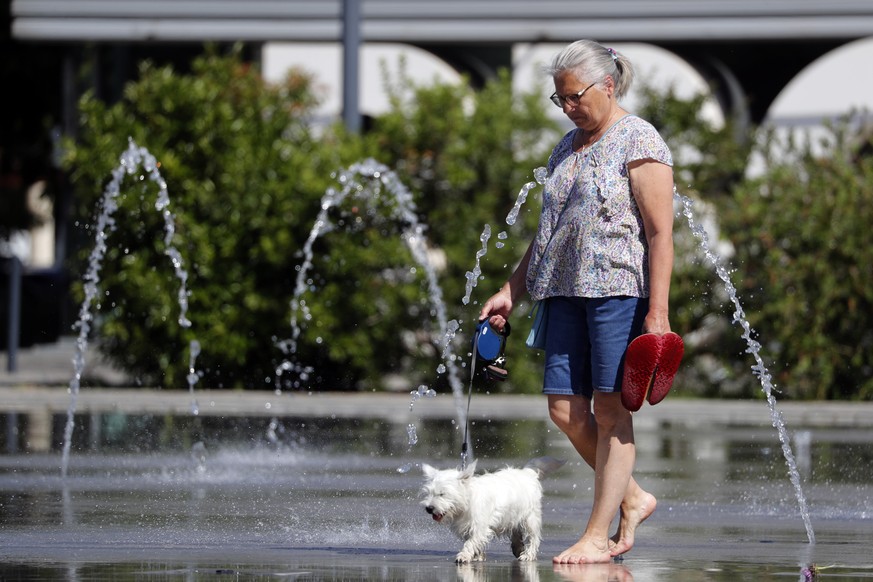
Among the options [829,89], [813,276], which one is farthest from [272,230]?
[829,89]

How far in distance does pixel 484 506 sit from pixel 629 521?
620 millimetres

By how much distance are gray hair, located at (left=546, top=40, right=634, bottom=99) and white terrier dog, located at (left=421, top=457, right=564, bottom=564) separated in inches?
52.8

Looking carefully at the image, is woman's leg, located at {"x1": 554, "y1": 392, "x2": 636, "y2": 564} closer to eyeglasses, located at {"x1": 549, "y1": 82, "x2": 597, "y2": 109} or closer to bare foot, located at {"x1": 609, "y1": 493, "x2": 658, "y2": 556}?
bare foot, located at {"x1": 609, "y1": 493, "x2": 658, "y2": 556}

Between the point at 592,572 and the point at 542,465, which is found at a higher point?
the point at 542,465

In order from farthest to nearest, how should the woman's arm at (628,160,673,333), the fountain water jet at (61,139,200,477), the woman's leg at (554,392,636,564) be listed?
the fountain water jet at (61,139,200,477) → the woman's leg at (554,392,636,564) → the woman's arm at (628,160,673,333)

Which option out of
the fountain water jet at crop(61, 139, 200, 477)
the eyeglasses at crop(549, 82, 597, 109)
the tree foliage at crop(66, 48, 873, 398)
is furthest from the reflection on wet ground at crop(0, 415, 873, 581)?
the tree foliage at crop(66, 48, 873, 398)

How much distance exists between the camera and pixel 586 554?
18.9 feet

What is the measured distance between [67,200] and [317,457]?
389 inches

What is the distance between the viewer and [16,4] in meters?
17.5

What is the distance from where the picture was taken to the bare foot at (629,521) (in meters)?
5.95

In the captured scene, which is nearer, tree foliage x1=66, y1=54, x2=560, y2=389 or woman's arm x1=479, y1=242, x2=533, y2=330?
woman's arm x1=479, y1=242, x2=533, y2=330

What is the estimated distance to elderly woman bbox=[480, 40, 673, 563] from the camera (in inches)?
227

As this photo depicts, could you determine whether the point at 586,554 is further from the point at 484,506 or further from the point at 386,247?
the point at 386,247

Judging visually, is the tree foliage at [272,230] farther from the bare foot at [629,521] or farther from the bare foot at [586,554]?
the bare foot at [586,554]
